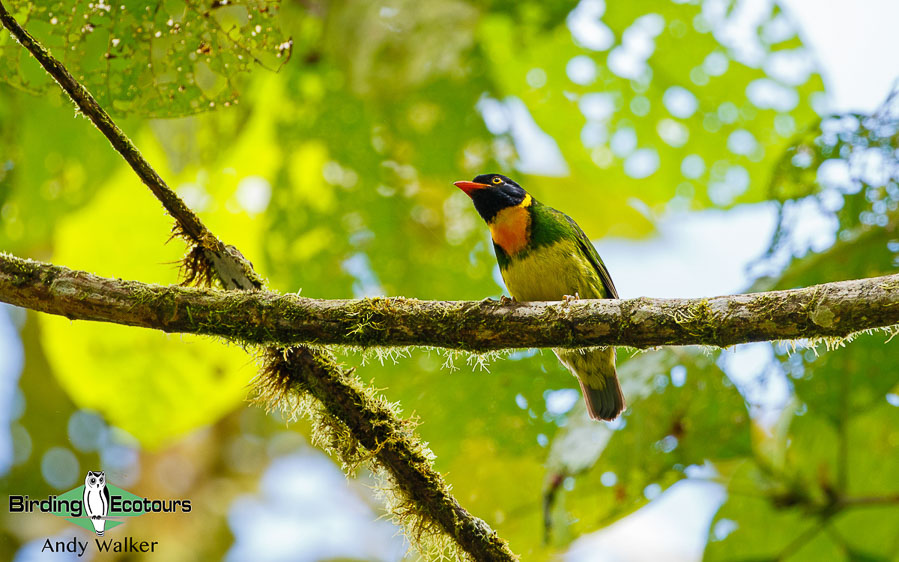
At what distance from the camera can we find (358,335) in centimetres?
230

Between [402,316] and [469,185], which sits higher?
[469,185]

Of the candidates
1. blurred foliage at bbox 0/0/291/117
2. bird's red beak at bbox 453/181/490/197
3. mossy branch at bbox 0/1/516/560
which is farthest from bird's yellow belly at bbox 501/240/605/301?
blurred foliage at bbox 0/0/291/117

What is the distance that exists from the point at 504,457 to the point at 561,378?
0.59 m

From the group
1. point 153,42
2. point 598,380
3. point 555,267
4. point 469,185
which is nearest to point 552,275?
point 555,267

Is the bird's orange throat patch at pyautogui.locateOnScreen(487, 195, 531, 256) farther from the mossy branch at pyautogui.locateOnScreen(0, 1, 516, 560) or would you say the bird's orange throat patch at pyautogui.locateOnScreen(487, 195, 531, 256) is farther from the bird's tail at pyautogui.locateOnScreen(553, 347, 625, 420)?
the mossy branch at pyautogui.locateOnScreen(0, 1, 516, 560)

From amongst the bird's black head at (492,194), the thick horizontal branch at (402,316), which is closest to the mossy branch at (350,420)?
the thick horizontal branch at (402,316)

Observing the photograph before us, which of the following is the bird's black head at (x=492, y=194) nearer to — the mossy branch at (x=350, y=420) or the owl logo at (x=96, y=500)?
the mossy branch at (x=350, y=420)

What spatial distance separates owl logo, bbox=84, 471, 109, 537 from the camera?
338cm

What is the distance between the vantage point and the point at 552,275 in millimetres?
3752

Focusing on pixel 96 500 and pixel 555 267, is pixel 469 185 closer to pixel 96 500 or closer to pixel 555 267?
pixel 555 267

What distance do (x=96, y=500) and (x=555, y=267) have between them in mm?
2283

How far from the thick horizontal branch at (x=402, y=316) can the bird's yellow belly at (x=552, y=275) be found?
4.66ft

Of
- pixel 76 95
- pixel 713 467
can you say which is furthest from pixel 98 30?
pixel 713 467

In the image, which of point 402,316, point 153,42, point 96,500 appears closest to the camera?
point 402,316
